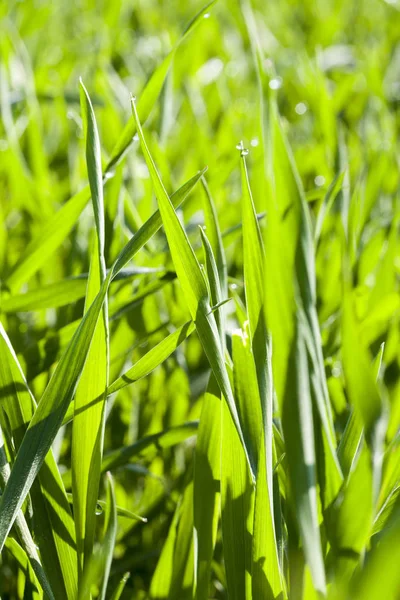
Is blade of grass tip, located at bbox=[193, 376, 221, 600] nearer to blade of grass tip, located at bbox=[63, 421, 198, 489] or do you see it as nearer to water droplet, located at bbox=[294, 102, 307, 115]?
blade of grass tip, located at bbox=[63, 421, 198, 489]

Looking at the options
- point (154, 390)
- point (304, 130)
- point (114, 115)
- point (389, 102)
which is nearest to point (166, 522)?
point (154, 390)

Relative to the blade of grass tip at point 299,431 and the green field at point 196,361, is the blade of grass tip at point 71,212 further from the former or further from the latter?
the blade of grass tip at point 299,431

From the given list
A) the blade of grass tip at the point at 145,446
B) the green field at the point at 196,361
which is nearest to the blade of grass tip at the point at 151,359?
the green field at the point at 196,361

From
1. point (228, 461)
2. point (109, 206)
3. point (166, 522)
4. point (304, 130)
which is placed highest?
point (304, 130)

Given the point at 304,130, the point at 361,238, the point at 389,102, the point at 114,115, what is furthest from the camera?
the point at 389,102

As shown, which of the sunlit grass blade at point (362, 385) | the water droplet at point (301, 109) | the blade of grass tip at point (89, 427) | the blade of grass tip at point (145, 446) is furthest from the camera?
the water droplet at point (301, 109)

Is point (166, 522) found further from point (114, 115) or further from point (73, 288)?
point (114, 115)

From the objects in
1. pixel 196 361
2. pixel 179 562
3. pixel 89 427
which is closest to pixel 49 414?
pixel 89 427
